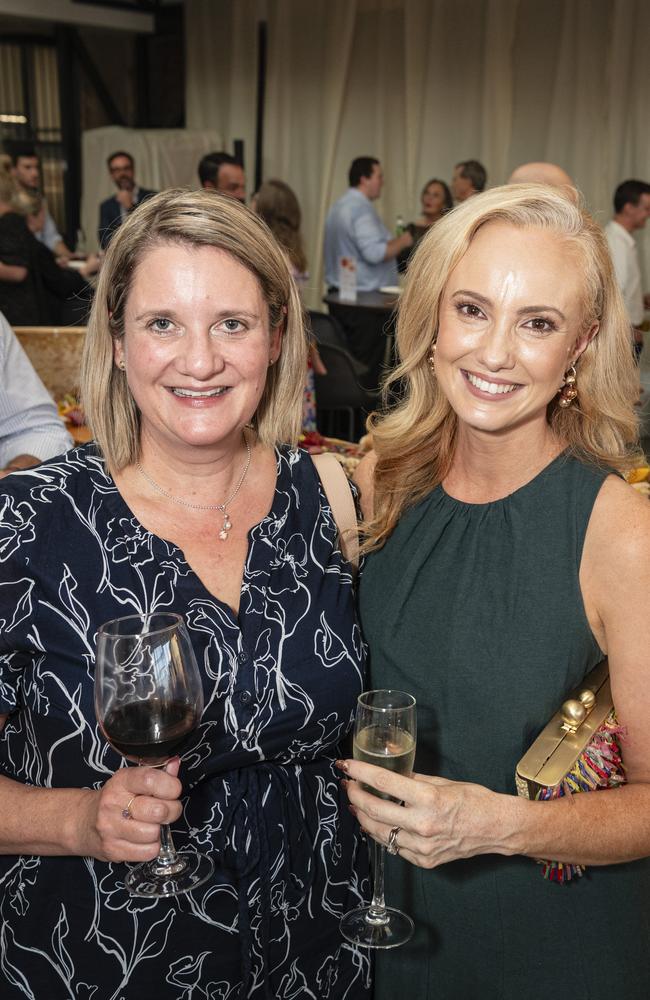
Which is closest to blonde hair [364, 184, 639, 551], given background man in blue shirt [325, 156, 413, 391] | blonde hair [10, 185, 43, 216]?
blonde hair [10, 185, 43, 216]

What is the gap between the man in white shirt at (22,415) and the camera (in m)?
2.61

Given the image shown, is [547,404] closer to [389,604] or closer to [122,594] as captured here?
[389,604]

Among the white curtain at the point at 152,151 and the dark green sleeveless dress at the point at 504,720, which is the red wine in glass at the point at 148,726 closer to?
the dark green sleeveless dress at the point at 504,720

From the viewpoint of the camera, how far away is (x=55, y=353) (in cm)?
399

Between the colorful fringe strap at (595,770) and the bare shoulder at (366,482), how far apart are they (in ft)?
1.94

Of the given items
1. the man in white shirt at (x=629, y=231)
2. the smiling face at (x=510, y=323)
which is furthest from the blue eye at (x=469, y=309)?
the man in white shirt at (x=629, y=231)

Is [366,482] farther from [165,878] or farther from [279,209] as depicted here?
[279,209]

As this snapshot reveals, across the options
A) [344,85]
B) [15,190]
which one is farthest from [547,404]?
[344,85]

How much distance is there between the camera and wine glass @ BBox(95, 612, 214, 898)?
3.84 ft

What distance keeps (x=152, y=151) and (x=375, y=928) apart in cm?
1144

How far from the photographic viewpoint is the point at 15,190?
5680 millimetres

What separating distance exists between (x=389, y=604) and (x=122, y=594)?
0.47 m

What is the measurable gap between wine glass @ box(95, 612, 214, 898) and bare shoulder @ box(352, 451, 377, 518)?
669mm

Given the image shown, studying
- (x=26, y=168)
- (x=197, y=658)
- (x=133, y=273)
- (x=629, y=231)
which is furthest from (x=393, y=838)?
(x=26, y=168)
